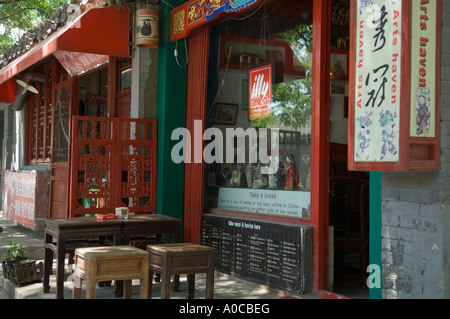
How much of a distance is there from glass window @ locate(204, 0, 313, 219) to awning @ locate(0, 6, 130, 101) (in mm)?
1404

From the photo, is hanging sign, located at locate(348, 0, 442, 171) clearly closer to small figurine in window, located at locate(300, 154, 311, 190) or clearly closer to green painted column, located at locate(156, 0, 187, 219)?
small figurine in window, located at locate(300, 154, 311, 190)

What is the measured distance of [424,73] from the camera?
156 inches

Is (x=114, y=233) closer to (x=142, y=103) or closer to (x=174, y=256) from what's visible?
(x=174, y=256)

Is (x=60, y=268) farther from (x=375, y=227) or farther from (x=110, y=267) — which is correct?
(x=375, y=227)

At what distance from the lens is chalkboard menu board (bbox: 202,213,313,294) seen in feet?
18.6

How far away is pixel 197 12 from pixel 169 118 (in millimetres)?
1531

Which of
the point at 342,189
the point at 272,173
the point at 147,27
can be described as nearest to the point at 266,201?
the point at 272,173

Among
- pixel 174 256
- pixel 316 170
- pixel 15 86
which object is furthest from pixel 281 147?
pixel 15 86

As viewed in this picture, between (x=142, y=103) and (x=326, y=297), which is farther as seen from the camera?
(x=142, y=103)

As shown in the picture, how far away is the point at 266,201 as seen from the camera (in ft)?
21.5

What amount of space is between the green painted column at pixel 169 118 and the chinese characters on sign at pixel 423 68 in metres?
4.50

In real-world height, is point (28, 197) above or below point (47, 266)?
above

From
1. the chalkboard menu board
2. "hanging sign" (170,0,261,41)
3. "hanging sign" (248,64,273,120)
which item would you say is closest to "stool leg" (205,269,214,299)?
the chalkboard menu board

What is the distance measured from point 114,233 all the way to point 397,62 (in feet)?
11.0
